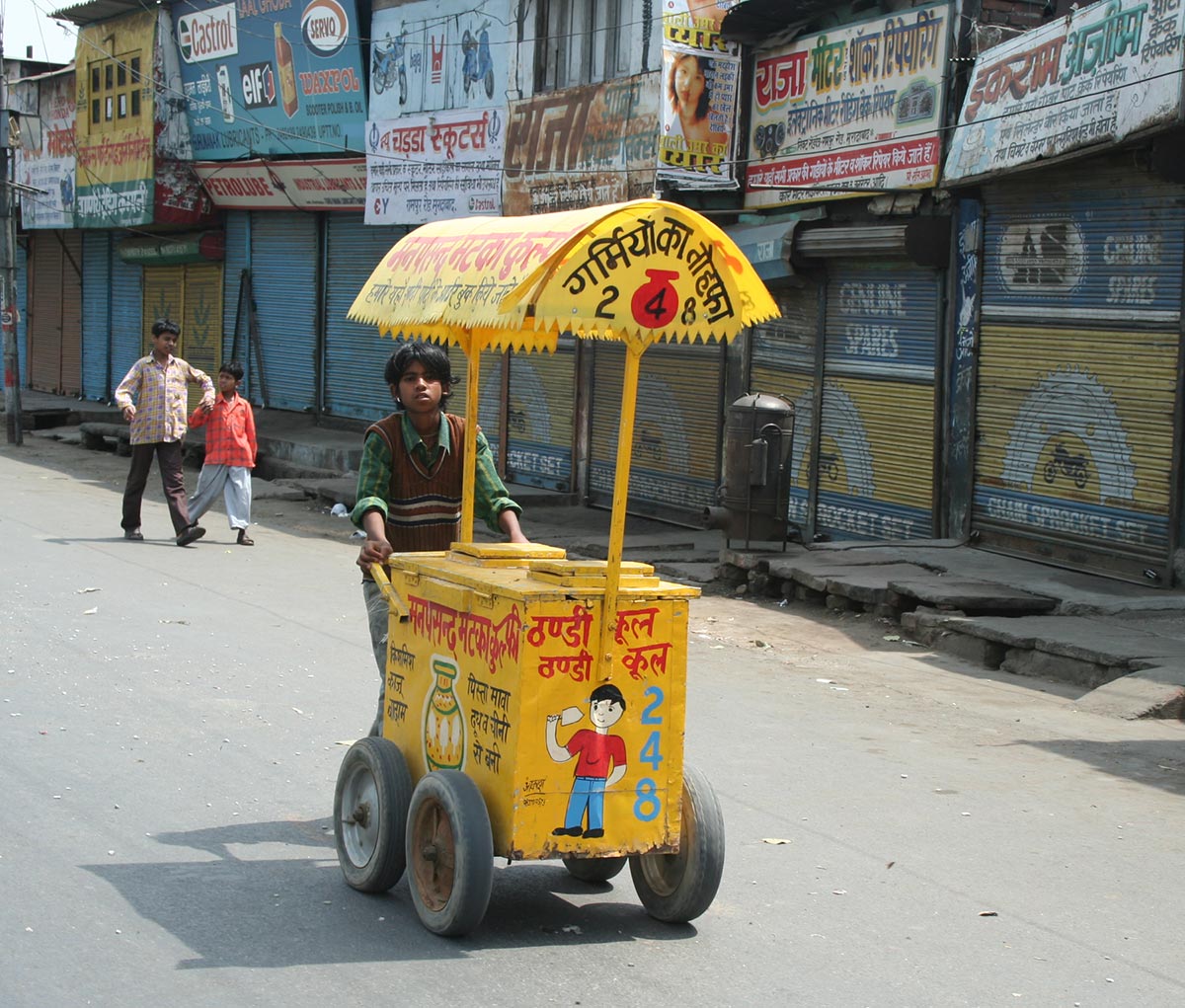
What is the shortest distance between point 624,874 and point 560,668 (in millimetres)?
1265

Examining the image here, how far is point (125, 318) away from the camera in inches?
1254

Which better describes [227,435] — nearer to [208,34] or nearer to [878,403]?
[878,403]

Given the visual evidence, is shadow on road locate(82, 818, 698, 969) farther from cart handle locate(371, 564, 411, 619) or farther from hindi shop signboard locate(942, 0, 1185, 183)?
hindi shop signboard locate(942, 0, 1185, 183)

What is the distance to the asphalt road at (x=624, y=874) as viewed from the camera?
175 inches

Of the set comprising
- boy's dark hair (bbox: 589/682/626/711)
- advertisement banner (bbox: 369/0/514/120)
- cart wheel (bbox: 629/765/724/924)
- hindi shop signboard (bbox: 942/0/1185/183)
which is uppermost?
advertisement banner (bbox: 369/0/514/120)

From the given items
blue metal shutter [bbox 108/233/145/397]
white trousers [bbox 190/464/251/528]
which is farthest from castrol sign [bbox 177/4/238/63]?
white trousers [bbox 190/464/251/528]

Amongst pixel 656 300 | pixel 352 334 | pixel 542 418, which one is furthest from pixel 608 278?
pixel 352 334

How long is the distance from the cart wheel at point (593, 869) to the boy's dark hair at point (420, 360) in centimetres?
171

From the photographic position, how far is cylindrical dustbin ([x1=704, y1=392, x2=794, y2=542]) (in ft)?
43.1

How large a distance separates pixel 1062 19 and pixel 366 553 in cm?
854

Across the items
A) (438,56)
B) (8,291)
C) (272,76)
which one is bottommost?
(8,291)

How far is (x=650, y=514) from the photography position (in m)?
17.8

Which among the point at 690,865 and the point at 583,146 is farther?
the point at 583,146

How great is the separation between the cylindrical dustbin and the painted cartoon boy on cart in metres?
8.54
